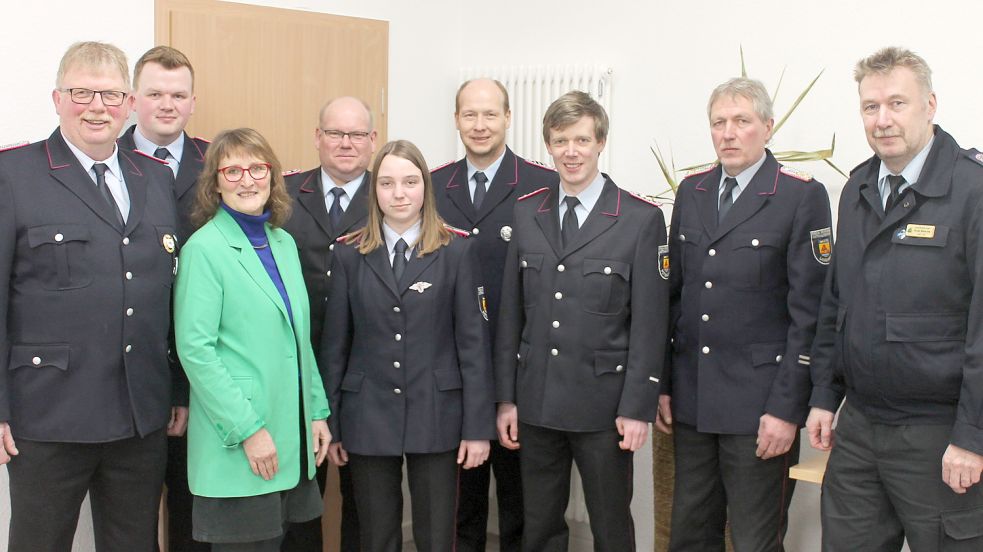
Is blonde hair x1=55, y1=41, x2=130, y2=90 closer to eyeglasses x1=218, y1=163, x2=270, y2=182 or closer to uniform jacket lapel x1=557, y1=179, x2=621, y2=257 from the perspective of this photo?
eyeglasses x1=218, y1=163, x2=270, y2=182

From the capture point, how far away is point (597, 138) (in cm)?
289

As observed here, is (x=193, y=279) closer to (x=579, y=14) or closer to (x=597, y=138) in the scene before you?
(x=597, y=138)

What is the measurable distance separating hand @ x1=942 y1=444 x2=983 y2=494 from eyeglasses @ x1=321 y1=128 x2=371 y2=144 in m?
1.99

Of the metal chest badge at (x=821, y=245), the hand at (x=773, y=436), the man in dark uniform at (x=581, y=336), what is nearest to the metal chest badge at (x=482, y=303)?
the man in dark uniform at (x=581, y=336)

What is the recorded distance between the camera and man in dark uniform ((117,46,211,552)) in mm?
3141

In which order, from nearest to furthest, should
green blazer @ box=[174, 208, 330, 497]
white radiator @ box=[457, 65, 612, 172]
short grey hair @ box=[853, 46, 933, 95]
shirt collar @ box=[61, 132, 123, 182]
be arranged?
1. short grey hair @ box=[853, 46, 933, 95]
2. green blazer @ box=[174, 208, 330, 497]
3. shirt collar @ box=[61, 132, 123, 182]
4. white radiator @ box=[457, 65, 612, 172]

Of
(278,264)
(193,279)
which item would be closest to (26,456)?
(193,279)

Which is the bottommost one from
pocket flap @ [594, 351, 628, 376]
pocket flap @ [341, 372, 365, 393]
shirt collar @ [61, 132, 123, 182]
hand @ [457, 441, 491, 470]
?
hand @ [457, 441, 491, 470]

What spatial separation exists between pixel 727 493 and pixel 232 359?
142cm

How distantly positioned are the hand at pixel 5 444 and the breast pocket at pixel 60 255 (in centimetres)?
37

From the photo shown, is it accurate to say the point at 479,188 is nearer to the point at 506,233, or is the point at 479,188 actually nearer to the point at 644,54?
the point at 506,233

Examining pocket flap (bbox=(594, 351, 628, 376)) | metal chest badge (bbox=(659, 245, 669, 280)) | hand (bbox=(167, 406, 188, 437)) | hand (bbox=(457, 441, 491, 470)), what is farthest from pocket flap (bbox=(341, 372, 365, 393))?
metal chest badge (bbox=(659, 245, 669, 280))

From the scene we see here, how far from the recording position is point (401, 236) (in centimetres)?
291

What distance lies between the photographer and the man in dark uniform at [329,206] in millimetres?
3211
